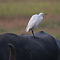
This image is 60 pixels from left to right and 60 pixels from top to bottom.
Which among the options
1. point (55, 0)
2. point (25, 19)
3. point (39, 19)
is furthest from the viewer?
point (55, 0)

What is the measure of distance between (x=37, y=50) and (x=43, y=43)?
0.18 m

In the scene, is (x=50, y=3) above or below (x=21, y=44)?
above

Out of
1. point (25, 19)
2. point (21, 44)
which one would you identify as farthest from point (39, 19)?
point (25, 19)

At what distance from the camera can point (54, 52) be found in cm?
475

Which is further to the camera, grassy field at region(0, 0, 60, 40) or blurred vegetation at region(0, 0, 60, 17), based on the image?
blurred vegetation at region(0, 0, 60, 17)

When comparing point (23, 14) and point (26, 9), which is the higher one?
point (26, 9)

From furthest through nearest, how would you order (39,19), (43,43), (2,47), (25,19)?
1. (25,19)
2. (39,19)
3. (43,43)
4. (2,47)

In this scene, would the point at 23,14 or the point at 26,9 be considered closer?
the point at 23,14

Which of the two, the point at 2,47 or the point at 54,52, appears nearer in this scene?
the point at 2,47

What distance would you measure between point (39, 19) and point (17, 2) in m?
17.3

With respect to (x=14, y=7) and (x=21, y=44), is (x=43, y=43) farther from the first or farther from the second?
(x=14, y=7)

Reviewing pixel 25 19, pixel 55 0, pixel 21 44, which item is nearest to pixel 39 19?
pixel 21 44

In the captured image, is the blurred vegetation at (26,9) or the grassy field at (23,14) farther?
the blurred vegetation at (26,9)

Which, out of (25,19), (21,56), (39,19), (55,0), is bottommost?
(21,56)
